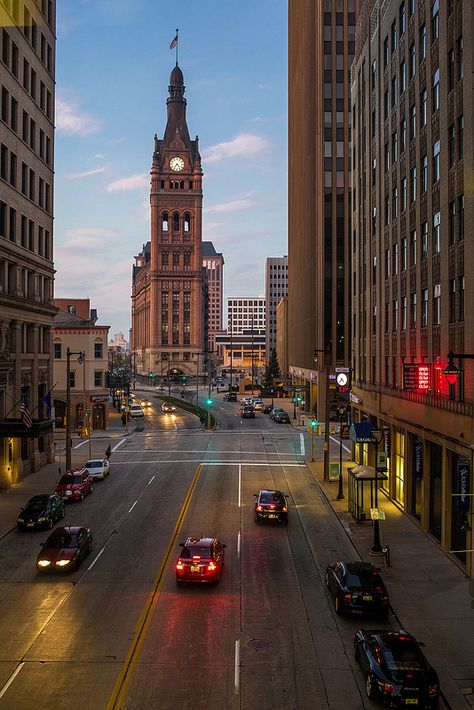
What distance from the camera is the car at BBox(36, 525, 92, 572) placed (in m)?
23.2

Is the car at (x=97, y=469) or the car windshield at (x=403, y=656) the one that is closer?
the car windshield at (x=403, y=656)

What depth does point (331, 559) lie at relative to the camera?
25.2 metres

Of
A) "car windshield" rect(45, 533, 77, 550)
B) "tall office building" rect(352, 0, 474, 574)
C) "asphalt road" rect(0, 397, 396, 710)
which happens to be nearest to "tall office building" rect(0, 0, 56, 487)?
"asphalt road" rect(0, 397, 396, 710)

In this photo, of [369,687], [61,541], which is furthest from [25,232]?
[369,687]

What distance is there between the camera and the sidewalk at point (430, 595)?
15.8m

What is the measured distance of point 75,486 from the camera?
36.8m

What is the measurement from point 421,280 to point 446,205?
17.5 feet

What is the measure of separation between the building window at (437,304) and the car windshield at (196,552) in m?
15.2

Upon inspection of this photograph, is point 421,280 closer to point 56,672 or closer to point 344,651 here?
point 344,651

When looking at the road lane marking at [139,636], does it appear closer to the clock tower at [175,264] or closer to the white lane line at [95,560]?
the white lane line at [95,560]

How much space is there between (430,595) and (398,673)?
7.72 meters

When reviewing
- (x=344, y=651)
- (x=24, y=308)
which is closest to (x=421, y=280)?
(x=344, y=651)

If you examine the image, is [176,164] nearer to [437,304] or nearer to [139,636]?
[437,304]

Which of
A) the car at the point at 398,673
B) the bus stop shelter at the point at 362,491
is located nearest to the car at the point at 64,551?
the car at the point at 398,673
